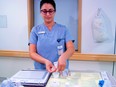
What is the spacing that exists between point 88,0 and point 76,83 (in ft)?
4.41

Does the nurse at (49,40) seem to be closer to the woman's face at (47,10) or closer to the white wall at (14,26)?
the woman's face at (47,10)

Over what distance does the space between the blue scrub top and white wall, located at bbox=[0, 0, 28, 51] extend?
0.92 meters

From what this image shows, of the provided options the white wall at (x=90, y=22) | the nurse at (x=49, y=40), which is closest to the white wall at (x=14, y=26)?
the white wall at (x=90, y=22)

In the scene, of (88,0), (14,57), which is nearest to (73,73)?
(88,0)

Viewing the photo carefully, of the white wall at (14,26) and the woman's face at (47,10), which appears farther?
the white wall at (14,26)

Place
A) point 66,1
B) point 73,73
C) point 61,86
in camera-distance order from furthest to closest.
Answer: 1. point 66,1
2. point 73,73
3. point 61,86

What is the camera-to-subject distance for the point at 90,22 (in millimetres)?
2131

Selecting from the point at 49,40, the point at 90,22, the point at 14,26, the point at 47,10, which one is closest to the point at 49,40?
the point at 49,40

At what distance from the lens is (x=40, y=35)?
1.44m

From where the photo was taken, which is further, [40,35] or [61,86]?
[40,35]

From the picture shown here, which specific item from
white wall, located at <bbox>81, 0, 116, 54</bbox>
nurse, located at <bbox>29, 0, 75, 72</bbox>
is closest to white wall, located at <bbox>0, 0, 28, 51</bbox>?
white wall, located at <bbox>81, 0, 116, 54</bbox>

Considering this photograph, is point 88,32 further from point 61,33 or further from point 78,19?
point 61,33

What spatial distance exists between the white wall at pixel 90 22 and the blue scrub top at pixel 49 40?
0.76 meters

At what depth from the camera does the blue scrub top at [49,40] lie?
4.64 ft
